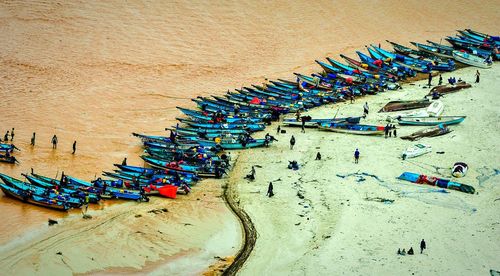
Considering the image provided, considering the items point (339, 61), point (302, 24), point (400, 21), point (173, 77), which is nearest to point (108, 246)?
point (173, 77)

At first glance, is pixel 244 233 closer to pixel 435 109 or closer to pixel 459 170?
pixel 459 170

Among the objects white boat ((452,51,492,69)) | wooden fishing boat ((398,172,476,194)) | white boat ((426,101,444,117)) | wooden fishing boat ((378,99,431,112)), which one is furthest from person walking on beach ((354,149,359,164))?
white boat ((452,51,492,69))

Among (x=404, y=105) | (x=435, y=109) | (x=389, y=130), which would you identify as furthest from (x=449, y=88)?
(x=389, y=130)

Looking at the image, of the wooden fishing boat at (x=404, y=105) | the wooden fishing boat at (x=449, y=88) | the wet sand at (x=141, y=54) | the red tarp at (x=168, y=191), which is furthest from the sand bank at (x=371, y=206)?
the wet sand at (x=141, y=54)

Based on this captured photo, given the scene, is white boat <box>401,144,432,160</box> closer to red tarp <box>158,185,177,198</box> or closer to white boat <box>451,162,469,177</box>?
white boat <box>451,162,469,177</box>

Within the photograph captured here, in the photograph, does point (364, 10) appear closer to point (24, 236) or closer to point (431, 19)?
point (431, 19)

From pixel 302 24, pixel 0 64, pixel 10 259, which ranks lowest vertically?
pixel 10 259

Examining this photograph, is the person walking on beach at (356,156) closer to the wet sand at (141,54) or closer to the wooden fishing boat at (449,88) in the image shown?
the wet sand at (141,54)
